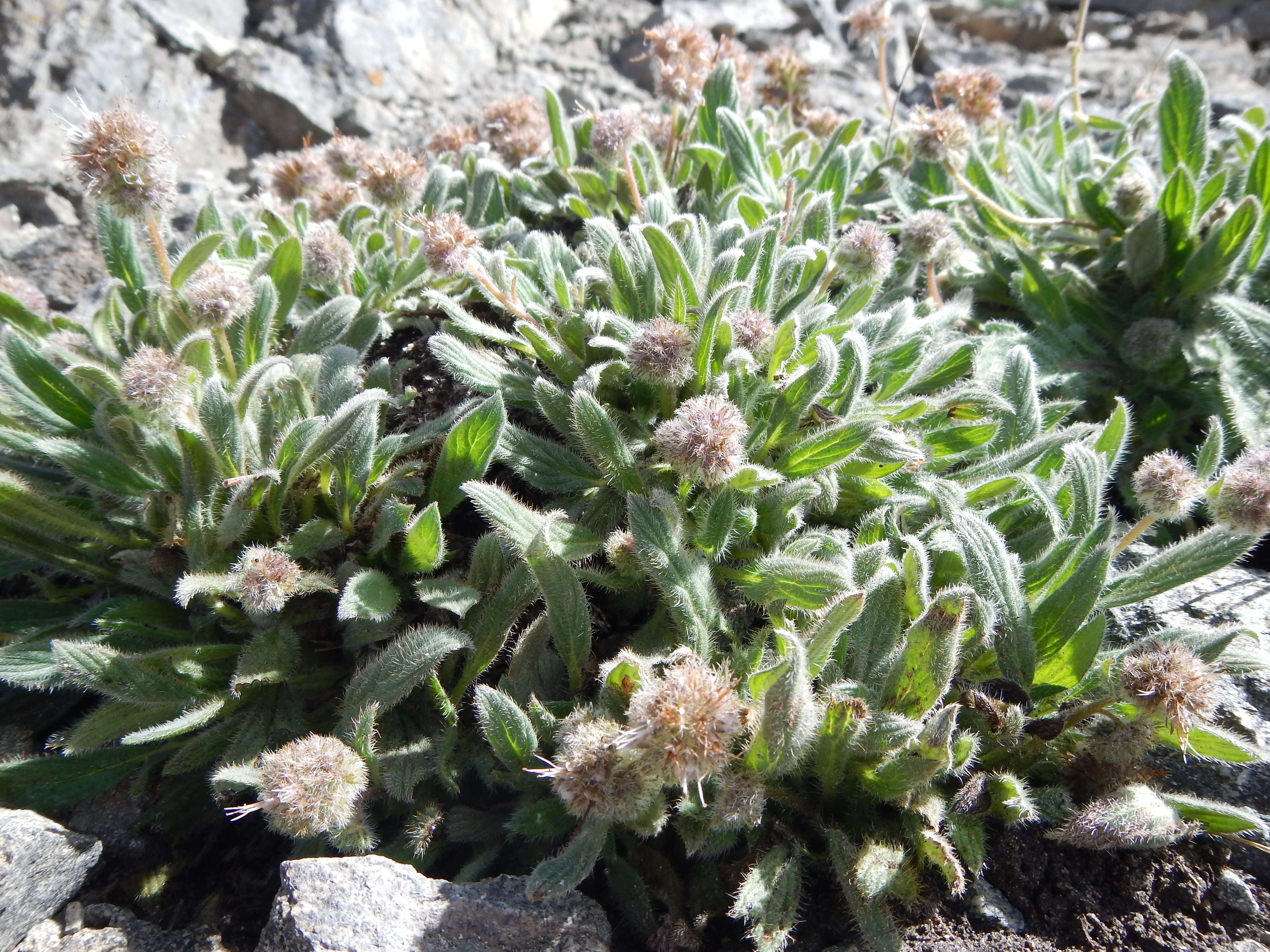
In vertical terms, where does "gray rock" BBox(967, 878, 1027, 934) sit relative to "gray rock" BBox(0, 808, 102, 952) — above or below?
above

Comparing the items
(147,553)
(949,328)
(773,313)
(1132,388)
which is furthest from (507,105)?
(1132,388)

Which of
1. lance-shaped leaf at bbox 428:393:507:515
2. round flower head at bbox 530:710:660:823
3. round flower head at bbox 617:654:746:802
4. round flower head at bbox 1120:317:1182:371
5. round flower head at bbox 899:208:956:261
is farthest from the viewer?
round flower head at bbox 1120:317:1182:371

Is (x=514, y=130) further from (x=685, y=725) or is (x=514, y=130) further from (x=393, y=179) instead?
(x=685, y=725)

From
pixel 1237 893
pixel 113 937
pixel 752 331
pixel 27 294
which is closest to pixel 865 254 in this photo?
pixel 752 331

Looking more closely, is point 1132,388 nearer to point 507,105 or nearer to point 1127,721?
point 1127,721

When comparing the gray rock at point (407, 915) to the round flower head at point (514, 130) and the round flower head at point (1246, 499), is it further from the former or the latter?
the round flower head at point (514, 130)

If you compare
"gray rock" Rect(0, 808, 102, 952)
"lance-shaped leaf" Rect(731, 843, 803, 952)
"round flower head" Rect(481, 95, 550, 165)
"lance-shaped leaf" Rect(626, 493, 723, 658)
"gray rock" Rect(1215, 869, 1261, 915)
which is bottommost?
"gray rock" Rect(0, 808, 102, 952)

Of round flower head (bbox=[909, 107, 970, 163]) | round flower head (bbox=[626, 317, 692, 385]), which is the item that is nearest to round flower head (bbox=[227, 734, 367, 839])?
round flower head (bbox=[626, 317, 692, 385])

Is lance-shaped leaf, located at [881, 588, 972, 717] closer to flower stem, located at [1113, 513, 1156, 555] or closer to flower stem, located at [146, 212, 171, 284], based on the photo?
flower stem, located at [1113, 513, 1156, 555]
